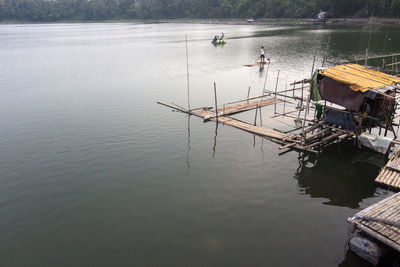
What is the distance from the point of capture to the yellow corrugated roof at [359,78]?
15034 mm

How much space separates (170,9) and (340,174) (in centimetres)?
18847

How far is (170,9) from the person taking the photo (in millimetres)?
183000

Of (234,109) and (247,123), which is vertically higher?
(234,109)

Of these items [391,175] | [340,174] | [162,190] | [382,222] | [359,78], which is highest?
[359,78]

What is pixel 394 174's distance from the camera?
13141 mm

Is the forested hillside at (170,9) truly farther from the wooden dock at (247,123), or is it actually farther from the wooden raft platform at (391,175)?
the wooden raft platform at (391,175)

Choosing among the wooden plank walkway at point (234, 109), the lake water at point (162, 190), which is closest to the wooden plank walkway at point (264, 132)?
the wooden plank walkway at point (234, 109)

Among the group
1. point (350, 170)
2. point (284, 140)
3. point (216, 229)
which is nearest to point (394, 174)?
point (350, 170)

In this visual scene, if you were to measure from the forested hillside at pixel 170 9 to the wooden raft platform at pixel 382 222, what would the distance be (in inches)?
4022

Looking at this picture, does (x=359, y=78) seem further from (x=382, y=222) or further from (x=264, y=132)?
(x=382, y=222)

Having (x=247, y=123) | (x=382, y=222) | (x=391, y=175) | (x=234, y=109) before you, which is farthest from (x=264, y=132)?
(x=382, y=222)

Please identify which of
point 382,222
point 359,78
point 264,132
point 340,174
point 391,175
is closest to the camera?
point 382,222

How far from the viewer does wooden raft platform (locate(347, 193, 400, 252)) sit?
8.79 meters

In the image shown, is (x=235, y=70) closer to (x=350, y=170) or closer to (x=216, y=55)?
(x=216, y=55)
